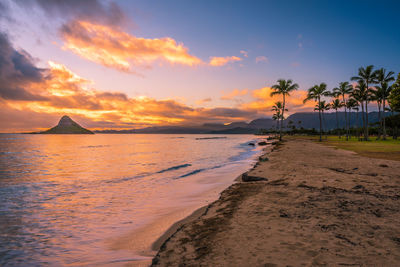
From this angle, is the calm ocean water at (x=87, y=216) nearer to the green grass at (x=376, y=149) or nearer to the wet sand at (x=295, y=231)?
the wet sand at (x=295, y=231)

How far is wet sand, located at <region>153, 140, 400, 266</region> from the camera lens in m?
3.83

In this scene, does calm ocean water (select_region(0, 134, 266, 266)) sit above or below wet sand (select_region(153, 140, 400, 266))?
below

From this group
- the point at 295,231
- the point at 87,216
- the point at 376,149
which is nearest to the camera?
the point at 295,231

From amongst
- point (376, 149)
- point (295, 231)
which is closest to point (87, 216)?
point (295, 231)

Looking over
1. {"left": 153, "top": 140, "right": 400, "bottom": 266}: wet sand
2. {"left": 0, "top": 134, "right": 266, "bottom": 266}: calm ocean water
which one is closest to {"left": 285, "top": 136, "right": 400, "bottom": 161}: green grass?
{"left": 153, "top": 140, "right": 400, "bottom": 266}: wet sand

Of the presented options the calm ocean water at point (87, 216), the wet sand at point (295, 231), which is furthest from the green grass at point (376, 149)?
the calm ocean water at point (87, 216)

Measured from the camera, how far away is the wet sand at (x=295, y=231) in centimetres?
383

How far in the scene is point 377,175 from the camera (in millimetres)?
11422

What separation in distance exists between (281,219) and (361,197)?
406 cm

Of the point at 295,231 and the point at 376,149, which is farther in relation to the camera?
the point at 376,149

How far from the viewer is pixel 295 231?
16.1ft

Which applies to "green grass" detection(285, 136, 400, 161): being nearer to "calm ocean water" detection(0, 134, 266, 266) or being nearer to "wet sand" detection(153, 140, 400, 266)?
"wet sand" detection(153, 140, 400, 266)

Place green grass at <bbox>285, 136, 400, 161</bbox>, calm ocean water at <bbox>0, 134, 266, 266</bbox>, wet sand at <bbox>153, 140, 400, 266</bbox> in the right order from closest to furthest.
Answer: wet sand at <bbox>153, 140, 400, 266</bbox> → calm ocean water at <bbox>0, 134, 266, 266</bbox> → green grass at <bbox>285, 136, 400, 161</bbox>

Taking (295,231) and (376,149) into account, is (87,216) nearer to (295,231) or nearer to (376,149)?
(295,231)
